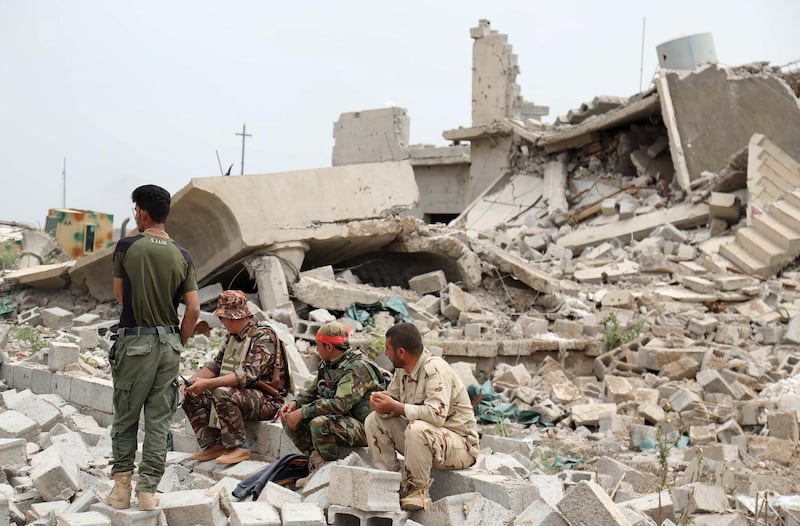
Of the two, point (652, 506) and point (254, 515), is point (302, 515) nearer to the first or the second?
point (254, 515)

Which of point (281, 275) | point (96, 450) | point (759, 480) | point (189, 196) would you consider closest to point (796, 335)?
point (759, 480)

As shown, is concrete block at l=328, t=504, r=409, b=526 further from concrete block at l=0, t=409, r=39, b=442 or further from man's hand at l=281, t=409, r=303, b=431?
concrete block at l=0, t=409, r=39, b=442

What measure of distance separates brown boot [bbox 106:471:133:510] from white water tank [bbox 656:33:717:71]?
1929cm

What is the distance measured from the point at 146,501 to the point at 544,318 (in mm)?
8319

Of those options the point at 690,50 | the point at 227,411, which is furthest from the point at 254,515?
the point at 690,50

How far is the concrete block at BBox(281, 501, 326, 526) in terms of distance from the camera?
165 inches

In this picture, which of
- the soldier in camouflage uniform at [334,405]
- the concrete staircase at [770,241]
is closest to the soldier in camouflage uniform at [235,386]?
the soldier in camouflage uniform at [334,405]

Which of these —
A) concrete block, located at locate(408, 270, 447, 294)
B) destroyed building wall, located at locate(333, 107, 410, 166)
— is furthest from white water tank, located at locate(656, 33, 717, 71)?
concrete block, located at locate(408, 270, 447, 294)

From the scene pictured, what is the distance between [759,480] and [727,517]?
1448mm

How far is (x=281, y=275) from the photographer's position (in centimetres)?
→ 1043

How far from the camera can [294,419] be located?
17.7 ft

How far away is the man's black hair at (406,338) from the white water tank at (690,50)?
18315 mm

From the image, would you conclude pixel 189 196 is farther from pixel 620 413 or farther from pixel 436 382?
pixel 436 382

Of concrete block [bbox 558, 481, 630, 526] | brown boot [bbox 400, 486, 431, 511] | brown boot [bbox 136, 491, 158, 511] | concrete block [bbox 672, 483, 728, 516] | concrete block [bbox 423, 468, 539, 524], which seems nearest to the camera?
concrete block [bbox 558, 481, 630, 526]
